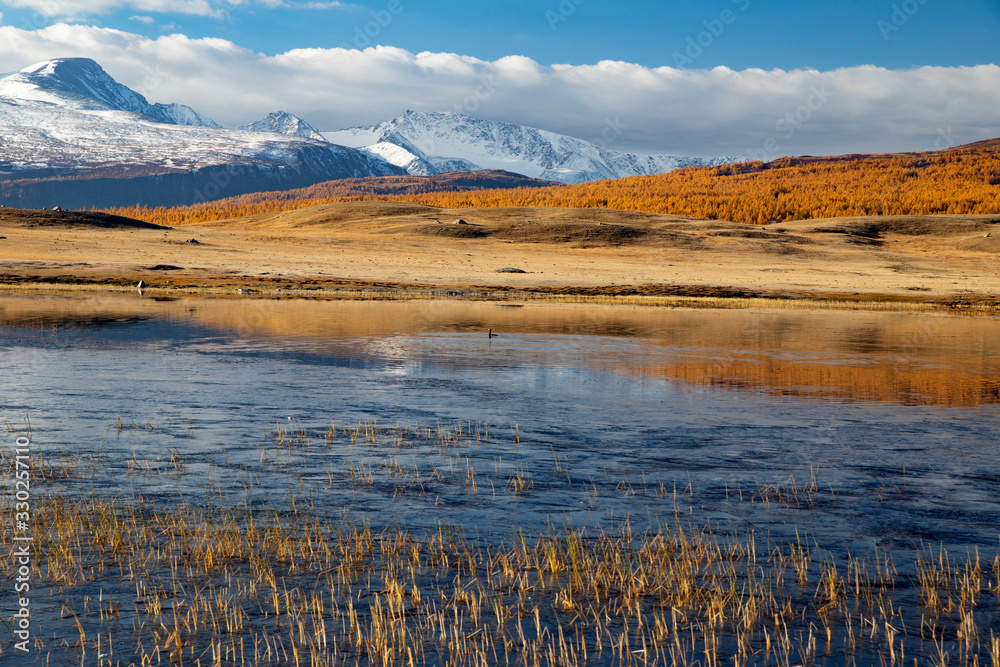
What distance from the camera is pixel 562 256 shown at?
91000 millimetres

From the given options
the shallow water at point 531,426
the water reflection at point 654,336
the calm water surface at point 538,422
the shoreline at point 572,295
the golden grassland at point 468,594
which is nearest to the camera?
the golden grassland at point 468,594

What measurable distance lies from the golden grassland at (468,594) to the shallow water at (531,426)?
2.11ft

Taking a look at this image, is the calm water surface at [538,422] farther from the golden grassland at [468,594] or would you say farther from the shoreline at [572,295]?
the shoreline at [572,295]

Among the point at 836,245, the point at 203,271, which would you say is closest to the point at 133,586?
the point at 203,271

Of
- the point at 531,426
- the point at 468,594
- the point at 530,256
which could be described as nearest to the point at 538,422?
the point at 531,426

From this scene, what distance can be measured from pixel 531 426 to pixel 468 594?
8366mm

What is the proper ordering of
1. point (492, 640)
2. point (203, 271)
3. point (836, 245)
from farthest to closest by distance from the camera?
point (836, 245)
point (203, 271)
point (492, 640)

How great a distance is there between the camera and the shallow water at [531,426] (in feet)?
36.3

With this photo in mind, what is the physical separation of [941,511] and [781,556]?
3202 millimetres

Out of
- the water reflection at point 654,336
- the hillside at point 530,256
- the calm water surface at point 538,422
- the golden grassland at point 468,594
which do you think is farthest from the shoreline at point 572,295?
the golden grassland at point 468,594

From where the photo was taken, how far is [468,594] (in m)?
8.12

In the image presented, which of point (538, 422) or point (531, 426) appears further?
point (538, 422)

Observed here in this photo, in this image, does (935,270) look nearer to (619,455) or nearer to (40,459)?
(619,455)

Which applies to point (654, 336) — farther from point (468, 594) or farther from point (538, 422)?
point (468, 594)
